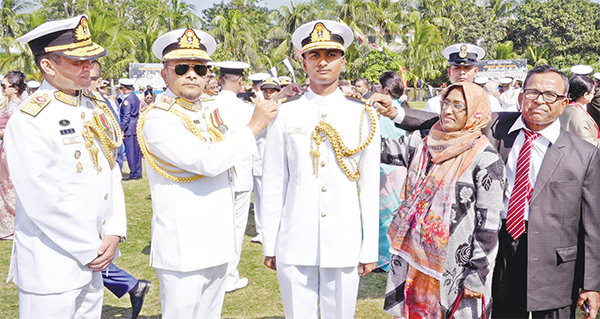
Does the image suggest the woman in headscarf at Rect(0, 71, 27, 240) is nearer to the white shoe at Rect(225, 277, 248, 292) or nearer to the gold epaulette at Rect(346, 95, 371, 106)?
the white shoe at Rect(225, 277, 248, 292)

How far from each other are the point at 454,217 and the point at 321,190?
81 cm

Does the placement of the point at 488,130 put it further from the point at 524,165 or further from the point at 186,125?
the point at 186,125

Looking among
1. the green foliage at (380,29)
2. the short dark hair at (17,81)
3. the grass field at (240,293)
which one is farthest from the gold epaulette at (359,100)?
the green foliage at (380,29)

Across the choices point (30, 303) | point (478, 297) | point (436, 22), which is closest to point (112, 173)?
point (30, 303)

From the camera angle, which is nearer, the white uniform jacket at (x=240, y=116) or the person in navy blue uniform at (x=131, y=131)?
the white uniform jacket at (x=240, y=116)

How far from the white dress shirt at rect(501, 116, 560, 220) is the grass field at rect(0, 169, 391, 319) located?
1862 millimetres

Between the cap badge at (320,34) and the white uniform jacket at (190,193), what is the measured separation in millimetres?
706

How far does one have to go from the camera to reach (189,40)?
9.34 feet

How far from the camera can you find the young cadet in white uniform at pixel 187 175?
2.62 meters

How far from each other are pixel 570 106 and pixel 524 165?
223cm

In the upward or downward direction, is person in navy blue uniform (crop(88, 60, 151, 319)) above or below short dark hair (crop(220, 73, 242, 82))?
below

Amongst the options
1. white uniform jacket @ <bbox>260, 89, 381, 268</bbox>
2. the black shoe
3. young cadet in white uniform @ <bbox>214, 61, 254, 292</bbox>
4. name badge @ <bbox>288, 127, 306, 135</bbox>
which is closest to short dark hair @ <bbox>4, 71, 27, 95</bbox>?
young cadet in white uniform @ <bbox>214, 61, 254, 292</bbox>

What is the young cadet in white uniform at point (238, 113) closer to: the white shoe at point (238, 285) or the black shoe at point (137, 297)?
the white shoe at point (238, 285)

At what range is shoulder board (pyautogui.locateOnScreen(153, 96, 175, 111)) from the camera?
2.73 m
